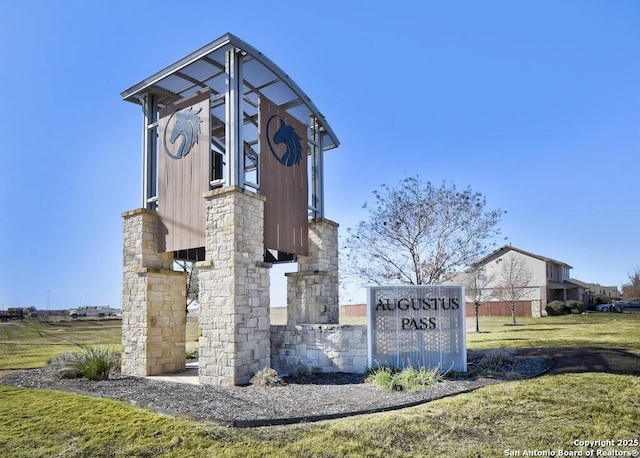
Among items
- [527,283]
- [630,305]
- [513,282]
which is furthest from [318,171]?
[630,305]

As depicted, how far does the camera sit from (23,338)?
67.8 feet

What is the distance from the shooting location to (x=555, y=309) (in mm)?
37219

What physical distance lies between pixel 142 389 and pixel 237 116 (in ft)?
23.3

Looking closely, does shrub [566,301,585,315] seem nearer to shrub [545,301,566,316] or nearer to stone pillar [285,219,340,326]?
shrub [545,301,566,316]

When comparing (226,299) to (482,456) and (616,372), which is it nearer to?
(482,456)

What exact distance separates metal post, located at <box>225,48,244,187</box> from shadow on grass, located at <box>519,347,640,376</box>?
9.19 metres

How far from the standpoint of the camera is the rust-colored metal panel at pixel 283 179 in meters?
12.2

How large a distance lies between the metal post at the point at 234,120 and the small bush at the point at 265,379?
4.70 m

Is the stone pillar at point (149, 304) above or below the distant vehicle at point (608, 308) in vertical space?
above

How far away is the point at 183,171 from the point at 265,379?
20.7 ft

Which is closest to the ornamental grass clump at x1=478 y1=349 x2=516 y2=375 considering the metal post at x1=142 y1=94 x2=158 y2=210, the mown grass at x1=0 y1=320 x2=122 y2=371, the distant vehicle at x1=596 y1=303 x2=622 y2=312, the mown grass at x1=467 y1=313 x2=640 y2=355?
the mown grass at x1=467 y1=313 x2=640 y2=355

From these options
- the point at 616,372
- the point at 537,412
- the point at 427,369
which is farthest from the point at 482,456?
the point at 616,372

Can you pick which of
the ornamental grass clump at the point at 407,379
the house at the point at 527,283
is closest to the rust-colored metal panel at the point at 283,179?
the ornamental grass clump at the point at 407,379

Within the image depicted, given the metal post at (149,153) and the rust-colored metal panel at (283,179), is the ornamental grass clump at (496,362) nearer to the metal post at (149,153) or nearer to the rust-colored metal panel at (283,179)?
the rust-colored metal panel at (283,179)
